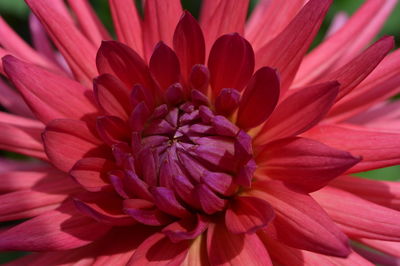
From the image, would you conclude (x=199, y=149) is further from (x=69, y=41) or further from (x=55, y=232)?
(x=69, y=41)

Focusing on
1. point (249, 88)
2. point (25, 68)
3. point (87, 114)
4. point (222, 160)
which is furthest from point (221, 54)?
point (25, 68)

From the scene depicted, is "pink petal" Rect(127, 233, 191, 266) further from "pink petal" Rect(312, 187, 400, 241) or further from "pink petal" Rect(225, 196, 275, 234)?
"pink petal" Rect(312, 187, 400, 241)

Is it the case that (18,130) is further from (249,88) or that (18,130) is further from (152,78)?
(249,88)

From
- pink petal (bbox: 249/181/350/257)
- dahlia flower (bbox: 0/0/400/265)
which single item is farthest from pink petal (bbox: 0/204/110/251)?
pink petal (bbox: 249/181/350/257)

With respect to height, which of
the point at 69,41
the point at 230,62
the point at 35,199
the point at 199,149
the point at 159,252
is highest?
the point at 69,41

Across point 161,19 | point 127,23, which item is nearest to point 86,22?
point 127,23

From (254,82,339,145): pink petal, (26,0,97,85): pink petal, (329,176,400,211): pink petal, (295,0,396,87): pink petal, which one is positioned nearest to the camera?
(254,82,339,145): pink petal

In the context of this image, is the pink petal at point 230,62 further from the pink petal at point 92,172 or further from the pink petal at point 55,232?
the pink petal at point 55,232
